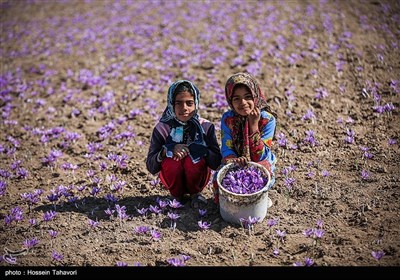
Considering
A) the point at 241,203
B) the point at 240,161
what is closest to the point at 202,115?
the point at 240,161

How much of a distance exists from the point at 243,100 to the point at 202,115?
9.65 ft

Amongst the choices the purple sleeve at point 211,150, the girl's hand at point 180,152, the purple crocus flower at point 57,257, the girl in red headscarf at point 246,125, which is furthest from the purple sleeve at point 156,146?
the purple crocus flower at point 57,257

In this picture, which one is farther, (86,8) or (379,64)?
(86,8)

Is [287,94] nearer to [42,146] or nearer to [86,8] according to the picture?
[42,146]

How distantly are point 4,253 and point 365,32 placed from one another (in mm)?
9245

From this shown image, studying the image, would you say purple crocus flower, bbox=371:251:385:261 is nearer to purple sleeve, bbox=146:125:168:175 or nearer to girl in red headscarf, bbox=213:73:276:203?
girl in red headscarf, bbox=213:73:276:203

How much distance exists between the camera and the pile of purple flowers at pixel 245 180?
4.24 m

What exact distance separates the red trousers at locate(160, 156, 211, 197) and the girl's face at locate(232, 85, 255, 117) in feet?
2.62

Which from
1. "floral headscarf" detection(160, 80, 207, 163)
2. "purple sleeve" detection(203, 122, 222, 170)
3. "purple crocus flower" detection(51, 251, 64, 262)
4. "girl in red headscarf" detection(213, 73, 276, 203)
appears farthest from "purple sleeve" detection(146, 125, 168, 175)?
"purple crocus flower" detection(51, 251, 64, 262)

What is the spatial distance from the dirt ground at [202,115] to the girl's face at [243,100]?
1.28 m

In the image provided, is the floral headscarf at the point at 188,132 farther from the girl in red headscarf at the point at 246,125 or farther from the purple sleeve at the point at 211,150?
the girl in red headscarf at the point at 246,125

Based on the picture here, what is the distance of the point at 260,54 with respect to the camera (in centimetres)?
927

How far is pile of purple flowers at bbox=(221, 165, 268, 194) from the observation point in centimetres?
424

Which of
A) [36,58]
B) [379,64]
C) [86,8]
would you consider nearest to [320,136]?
[379,64]
